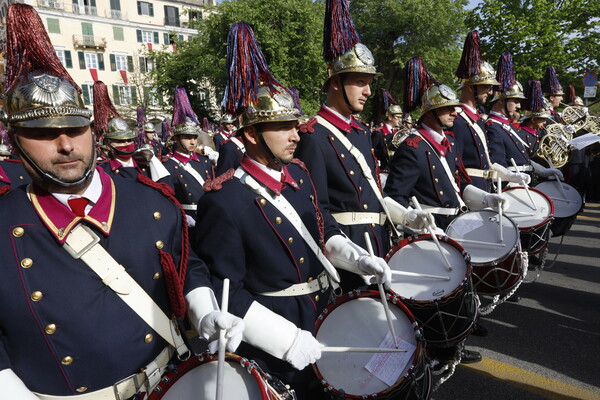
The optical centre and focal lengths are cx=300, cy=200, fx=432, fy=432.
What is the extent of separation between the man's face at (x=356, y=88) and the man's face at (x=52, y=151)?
84.6 inches

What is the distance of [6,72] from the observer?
5.45 feet

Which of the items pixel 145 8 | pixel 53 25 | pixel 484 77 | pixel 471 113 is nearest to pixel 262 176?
pixel 471 113

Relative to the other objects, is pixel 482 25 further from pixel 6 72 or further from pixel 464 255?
pixel 6 72

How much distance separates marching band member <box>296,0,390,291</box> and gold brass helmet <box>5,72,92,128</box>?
169 cm

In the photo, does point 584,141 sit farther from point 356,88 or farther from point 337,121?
point 337,121

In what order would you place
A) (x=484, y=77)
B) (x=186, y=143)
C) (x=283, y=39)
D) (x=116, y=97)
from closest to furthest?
(x=484, y=77) → (x=186, y=143) → (x=283, y=39) → (x=116, y=97)

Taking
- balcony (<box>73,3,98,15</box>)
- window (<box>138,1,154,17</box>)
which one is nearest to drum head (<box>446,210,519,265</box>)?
balcony (<box>73,3,98,15</box>)

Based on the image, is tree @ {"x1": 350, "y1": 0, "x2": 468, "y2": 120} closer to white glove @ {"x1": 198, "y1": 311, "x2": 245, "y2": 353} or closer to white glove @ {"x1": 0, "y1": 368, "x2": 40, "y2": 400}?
white glove @ {"x1": 198, "y1": 311, "x2": 245, "y2": 353}

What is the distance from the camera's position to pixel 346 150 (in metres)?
3.18

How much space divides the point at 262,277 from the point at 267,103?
896 millimetres

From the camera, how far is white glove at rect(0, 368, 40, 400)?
1.40 m

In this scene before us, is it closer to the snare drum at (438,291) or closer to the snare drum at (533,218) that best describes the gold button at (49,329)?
the snare drum at (438,291)

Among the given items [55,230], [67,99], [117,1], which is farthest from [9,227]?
[117,1]

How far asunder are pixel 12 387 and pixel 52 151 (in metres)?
0.80
